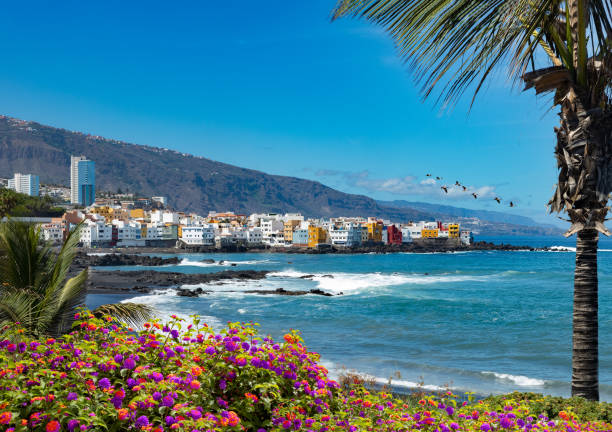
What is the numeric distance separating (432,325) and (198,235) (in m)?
82.0

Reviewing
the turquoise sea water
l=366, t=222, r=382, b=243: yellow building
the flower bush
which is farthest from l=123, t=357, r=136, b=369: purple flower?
l=366, t=222, r=382, b=243: yellow building

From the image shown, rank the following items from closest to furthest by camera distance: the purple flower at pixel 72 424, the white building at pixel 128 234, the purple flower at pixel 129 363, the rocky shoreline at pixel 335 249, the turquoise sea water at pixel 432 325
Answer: the purple flower at pixel 72 424
the purple flower at pixel 129 363
the turquoise sea water at pixel 432 325
the rocky shoreline at pixel 335 249
the white building at pixel 128 234

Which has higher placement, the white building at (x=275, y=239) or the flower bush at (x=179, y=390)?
the flower bush at (x=179, y=390)

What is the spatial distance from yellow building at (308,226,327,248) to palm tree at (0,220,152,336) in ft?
309

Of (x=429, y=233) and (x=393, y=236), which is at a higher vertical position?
(x=429, y=233)

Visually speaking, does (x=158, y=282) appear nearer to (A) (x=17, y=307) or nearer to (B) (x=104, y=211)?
(A) (x=17, y=307)

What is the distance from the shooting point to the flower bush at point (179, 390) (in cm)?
219

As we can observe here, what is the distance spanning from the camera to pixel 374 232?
359ft

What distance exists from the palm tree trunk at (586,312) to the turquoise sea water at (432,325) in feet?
13.8

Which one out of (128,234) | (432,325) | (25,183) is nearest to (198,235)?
(128,234)

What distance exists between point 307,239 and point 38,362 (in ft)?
326

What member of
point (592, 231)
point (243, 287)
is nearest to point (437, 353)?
point (592, 231)

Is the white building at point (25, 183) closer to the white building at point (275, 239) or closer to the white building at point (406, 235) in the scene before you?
the white building at point (275, 239)

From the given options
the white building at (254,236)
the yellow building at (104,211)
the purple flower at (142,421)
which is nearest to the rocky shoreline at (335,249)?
the white building at (254,236)
